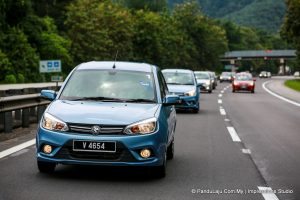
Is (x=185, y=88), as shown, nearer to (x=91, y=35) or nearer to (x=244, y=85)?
(x=244, y=85)

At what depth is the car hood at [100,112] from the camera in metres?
7.27

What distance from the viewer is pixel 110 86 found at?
27.6 feet

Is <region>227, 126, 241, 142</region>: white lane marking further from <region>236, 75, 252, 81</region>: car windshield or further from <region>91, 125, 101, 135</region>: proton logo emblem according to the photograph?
<region>236, 75, 252, 81</region>: car windshield

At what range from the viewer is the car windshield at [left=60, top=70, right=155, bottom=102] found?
27.1ft

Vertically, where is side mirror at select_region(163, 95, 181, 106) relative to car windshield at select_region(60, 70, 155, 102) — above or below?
below

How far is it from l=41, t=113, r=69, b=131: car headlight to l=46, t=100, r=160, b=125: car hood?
5 centimetres

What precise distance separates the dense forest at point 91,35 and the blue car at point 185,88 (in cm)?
1649

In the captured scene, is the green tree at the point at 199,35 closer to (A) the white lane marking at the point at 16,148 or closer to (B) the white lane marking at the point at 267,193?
(A) the white lane marking at the point at 16,148

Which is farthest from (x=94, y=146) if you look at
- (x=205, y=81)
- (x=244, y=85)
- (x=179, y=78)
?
(x=244, y=85)

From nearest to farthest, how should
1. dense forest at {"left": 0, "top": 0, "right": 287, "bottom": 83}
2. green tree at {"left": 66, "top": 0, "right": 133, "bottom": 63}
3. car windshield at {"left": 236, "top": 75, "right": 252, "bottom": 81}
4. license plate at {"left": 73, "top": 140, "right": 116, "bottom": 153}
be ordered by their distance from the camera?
license plate at {"left": 73, "top": 140, "right": 116, "bottom": 153}, car windshield at {"left": 236, "top": 75, "right": 252, "bottom": 81}, dense forest at {"left": 0, "top": 0, "right": 287, "bottom": 83}, green tree at {"left": 66, "top": 0, "right": 133, "bottom": 63}

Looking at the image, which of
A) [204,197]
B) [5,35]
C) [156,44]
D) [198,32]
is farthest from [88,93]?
[198,32]

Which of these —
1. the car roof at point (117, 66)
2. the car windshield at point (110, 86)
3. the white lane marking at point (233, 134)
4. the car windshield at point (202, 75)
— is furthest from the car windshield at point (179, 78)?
the car windshield at point (202, 75)

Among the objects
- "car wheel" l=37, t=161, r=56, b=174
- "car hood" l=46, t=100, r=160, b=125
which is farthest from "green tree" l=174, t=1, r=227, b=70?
"car wheel" l=37, t=161, r=56, b=174

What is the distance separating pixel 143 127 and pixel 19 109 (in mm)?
6569
